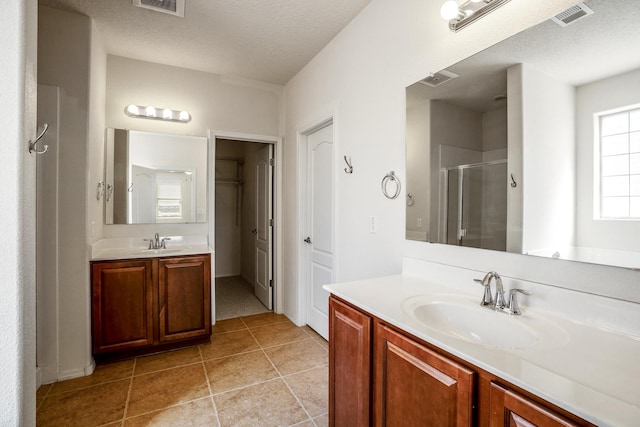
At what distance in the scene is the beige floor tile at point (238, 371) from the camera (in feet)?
7.11

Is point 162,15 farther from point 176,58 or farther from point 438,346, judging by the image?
point 438,346

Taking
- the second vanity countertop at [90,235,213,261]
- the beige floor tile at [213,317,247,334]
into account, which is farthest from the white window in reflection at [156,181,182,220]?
the beige floor tile at [213,317,247,334]

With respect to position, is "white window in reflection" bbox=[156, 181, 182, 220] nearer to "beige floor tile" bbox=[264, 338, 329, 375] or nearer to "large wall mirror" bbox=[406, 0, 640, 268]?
"beige floor tile" bbox=[264, 338, 329, 375]

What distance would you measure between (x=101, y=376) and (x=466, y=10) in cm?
332

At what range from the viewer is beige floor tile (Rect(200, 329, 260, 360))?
103 inches

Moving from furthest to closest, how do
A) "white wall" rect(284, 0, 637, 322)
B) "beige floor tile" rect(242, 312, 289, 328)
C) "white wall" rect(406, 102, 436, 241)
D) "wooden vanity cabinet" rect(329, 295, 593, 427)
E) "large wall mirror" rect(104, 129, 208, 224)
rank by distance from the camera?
"beige floor tile" rect(242, 312, 289, 328)
"large wall mirror" rect(104, 129, 208, 224)
"white wall" rect(406, 102, 436, 241)
"white wall" rect(284, 0, 637, 322)
"wooden vanity cabinet" rect(329, 295, 593, 427)

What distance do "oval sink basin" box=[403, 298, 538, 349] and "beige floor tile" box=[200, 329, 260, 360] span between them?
6.32 feet

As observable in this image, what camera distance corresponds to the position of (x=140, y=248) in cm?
286

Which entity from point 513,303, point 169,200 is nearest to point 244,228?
point 169,200

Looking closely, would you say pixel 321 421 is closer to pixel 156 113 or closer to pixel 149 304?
pixel 149 304

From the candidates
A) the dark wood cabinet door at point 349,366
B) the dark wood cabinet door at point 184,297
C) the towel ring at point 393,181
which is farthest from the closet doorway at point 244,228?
the dark wood cabinet door at point 349,366

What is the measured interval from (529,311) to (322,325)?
2028 millimetres

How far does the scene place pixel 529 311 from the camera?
1157mm

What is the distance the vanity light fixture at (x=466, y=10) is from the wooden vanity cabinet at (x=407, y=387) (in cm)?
139
